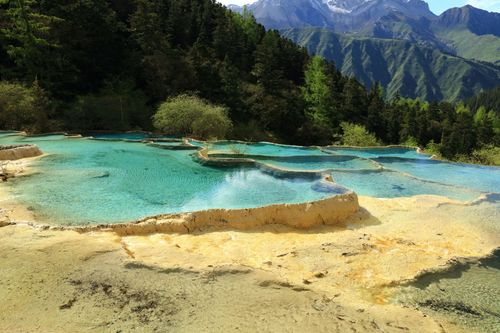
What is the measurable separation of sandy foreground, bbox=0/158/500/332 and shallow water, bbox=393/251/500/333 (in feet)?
0.84

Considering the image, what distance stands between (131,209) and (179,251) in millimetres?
A: 2868

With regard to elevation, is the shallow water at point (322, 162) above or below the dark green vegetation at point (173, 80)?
below

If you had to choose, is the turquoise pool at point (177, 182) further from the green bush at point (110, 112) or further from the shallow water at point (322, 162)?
the green bush at point (110, 112)

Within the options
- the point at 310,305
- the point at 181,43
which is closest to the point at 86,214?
the point at 310,305

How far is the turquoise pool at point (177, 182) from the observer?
8766mm

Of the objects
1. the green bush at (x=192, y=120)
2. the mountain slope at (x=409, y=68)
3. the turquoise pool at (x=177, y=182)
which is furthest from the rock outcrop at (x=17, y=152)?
the mountain slope at (x=409, y=68)

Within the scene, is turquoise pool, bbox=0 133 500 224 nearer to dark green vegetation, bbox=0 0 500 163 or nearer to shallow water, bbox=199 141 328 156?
shallow water, bbox=199 141 328 156

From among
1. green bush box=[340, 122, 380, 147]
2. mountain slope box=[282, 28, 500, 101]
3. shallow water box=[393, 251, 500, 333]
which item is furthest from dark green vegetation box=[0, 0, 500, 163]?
mountain slope box=[282, 28, 500, 101]

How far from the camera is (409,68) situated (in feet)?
522

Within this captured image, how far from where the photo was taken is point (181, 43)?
1388 inches

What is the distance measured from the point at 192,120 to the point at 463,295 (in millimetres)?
17600

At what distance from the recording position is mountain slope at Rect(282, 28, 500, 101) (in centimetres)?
14588

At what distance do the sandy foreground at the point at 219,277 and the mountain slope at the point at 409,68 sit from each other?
134m

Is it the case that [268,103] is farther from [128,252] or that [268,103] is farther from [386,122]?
[128,252]
